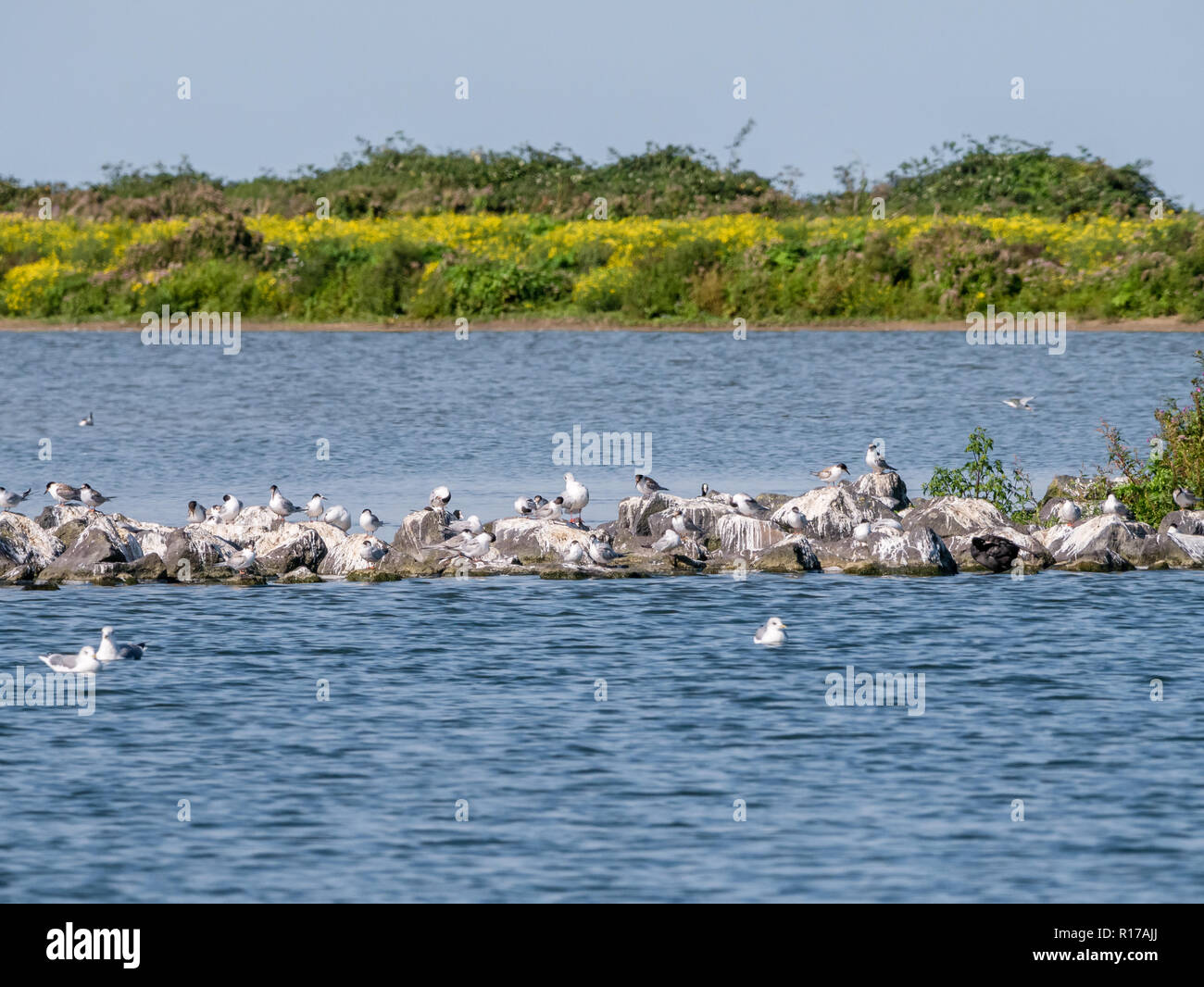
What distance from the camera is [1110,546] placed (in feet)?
86.0

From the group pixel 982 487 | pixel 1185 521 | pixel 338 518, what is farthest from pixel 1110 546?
pixel 338 518

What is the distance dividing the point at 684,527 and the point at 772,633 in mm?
5350

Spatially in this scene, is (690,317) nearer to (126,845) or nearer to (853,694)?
(853,694)

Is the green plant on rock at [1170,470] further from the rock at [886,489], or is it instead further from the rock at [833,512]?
the rock at [833,512]

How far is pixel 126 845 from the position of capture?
14.8m

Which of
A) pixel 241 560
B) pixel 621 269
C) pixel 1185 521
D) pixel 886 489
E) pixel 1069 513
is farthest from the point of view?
pixel 621 269

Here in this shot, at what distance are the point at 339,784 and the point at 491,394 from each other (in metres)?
32.4

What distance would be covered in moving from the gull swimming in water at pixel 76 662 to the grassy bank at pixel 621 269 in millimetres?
44697

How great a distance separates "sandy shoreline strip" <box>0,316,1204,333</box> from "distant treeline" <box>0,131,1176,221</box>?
246 inches

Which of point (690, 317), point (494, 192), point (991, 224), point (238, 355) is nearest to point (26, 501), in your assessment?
point (238, 355)

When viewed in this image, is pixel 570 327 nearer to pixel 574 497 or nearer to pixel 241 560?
pixel 574 497

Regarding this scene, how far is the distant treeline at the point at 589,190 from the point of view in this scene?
71062 millimetres

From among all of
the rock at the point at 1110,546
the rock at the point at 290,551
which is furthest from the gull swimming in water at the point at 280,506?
the rock at the point at 1110,546
